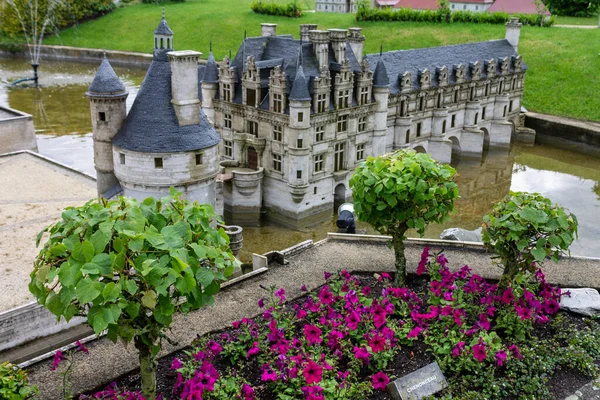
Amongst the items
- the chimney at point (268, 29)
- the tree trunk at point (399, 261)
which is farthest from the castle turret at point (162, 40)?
the tree trunk at point (399, 261)

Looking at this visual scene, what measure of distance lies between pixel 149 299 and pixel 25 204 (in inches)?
1083

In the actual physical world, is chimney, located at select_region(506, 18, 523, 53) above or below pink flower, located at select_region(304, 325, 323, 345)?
above

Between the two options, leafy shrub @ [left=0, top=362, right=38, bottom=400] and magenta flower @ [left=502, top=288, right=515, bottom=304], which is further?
magenta flower @ [left=502, top=288, right=515, bottom=304]

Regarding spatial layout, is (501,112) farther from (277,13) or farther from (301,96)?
(277,13)

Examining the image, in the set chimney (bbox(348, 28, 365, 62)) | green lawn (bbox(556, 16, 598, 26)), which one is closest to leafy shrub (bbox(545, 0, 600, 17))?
green lawn (bbox(556, 16, 598, 26))

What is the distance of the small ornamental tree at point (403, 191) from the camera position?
783 inches

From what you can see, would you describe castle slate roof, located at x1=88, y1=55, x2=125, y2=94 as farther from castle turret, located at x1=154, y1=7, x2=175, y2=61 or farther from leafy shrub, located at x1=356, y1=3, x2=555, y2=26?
leafy shrub, located at x1=356, y1=3, x2=555, y2=26

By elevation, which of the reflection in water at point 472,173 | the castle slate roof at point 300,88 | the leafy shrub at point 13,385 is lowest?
the reflection in water at point 472,173

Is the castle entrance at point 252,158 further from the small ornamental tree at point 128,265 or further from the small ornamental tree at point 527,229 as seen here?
the small ornamental tree at point 128,265

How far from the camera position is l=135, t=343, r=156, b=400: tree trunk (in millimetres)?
14578

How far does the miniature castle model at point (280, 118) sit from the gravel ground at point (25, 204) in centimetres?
515

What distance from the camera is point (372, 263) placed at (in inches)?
963

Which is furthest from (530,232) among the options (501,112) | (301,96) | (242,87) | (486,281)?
(501,112)

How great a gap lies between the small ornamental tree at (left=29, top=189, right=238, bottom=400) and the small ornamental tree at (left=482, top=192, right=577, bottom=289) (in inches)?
365
